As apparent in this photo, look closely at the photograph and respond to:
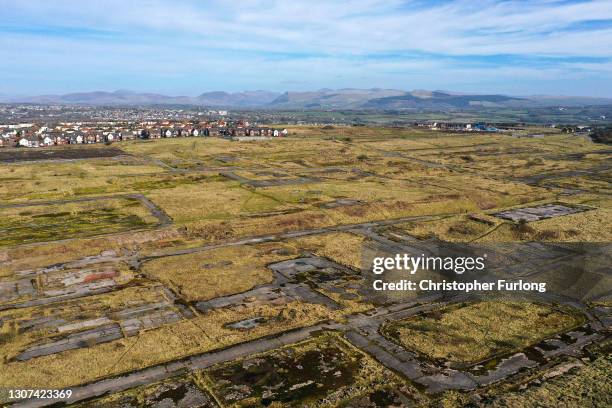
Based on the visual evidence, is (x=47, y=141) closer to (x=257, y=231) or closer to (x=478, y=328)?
(x=257, y=231)

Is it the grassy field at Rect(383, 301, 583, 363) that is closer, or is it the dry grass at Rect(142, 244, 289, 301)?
the grassy field at Rect(383, 301, 583, 363)

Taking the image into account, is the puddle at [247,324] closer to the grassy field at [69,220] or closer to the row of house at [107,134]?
the grassy field at [69,220]

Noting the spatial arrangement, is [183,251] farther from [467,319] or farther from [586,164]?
[586,164]

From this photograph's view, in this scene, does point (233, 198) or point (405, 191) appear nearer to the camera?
point (233, 198)

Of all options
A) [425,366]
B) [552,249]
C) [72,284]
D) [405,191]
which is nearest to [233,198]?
[405,191]

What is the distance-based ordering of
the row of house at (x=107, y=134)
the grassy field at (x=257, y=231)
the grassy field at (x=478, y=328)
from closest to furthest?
the grassy field at (x=257, y=231) → the grassy field at (x=478, y=328) → the row of house at (x=107, y=134)

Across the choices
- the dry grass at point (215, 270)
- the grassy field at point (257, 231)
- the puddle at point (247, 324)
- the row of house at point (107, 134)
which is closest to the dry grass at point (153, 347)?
the grassy field at point (257, 231)


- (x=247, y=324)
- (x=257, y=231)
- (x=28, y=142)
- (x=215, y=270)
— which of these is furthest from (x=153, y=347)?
(x=28, y=142)

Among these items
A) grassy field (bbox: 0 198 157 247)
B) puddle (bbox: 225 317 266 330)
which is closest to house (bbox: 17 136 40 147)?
grassy field (bbox: 0 198 157 247)

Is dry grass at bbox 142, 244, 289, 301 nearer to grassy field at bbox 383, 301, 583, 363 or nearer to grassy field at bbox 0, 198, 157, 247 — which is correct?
grassy field at bbox 0, 198, 157, 247

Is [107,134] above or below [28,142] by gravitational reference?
above

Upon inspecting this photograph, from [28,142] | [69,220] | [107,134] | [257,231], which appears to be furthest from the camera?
[107,134]
